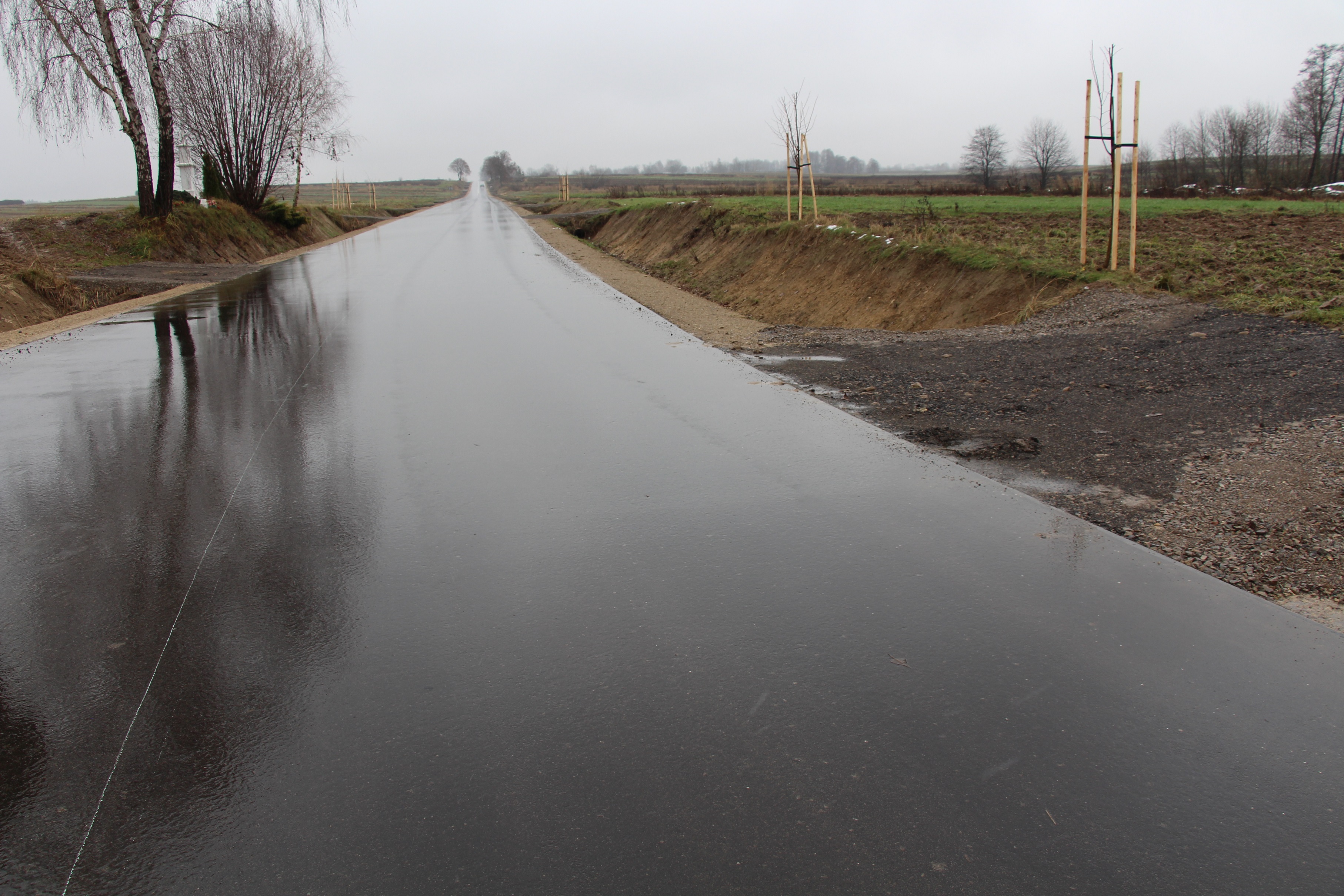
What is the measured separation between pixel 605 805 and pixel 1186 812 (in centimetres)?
195

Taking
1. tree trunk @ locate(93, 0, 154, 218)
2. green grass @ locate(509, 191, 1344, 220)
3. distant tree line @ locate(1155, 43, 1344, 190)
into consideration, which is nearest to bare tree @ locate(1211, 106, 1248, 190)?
distant tree line @ locate(1155, 43, 1344, 190)

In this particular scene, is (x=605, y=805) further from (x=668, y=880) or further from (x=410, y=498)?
(x=410, y=498)

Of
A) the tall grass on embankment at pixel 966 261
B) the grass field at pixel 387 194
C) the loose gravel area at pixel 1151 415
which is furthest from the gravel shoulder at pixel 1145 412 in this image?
the grass field at pixel 387 194

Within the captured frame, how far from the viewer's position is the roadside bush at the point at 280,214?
36062mm

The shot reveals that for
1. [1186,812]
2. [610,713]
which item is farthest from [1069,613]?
[610,713]

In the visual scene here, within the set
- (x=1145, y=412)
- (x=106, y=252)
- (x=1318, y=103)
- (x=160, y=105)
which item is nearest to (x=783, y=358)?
(x=1145, y=412)

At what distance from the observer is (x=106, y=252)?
81.1ft

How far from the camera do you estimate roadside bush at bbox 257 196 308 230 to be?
36.1m

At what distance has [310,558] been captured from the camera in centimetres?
490

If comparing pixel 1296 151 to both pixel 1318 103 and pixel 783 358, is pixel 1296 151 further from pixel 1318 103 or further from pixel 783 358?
pixel 783 358

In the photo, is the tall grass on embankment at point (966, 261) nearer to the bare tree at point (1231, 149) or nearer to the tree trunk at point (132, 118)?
the tree trunk at point (132, 118)

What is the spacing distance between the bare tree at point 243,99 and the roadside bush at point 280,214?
402mm

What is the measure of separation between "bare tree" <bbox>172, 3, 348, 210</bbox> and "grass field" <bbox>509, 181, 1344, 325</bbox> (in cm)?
1673

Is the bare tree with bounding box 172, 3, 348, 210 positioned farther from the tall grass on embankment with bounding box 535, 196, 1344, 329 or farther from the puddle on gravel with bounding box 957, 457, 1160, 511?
the puddle on gravel with bounding box 957, 457, 1160, 511
